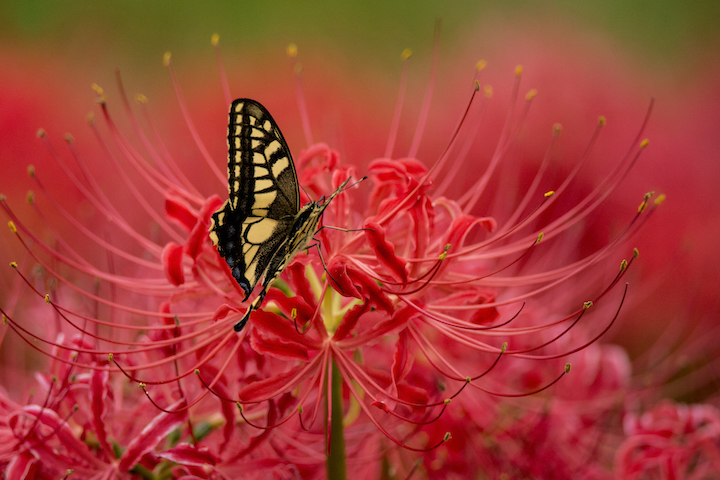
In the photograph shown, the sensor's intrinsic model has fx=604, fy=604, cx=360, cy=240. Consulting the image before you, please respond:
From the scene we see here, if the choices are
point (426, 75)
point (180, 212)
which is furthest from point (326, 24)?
point (180, 212)

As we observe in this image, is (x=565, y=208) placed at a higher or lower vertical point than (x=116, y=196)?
lower

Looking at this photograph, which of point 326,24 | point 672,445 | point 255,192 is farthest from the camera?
point 326,24

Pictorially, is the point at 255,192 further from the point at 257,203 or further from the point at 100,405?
the point at 100,405

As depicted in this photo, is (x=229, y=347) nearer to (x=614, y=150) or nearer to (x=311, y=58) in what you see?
(x=614, y=150)

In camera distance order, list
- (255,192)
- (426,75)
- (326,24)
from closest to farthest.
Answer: (255,192)
(426,75)
(326,24)

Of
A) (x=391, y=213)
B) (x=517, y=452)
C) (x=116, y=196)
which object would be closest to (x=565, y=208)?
(x=517, y=452)

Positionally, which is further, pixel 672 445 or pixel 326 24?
pixel 326 24

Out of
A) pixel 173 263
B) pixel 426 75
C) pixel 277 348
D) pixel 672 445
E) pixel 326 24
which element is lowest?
pixel 672 445
